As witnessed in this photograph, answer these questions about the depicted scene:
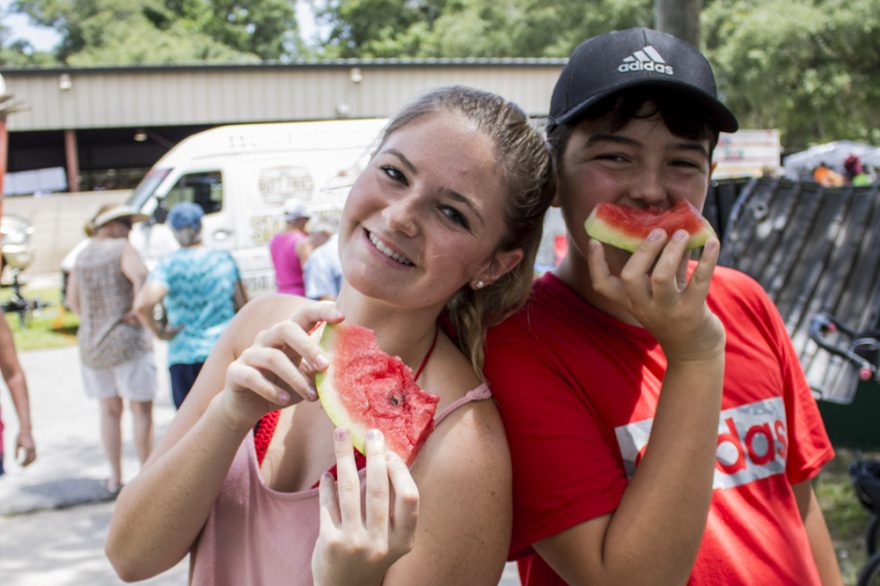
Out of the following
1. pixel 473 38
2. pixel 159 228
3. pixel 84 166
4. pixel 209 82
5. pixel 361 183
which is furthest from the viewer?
pixel 473 38

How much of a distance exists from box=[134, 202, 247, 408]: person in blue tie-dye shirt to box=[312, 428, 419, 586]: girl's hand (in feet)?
17.7

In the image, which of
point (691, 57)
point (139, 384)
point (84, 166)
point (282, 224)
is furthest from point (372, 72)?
point (691, 57)

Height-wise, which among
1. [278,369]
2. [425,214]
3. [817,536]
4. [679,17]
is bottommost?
[817,536]

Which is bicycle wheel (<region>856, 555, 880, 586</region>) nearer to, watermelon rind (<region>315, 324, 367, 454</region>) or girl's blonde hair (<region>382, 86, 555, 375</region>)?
girl's blonde hair (<region>382, 86, 555, 375</region>)

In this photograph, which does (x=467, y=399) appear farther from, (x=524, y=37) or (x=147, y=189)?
(x=524, y=37)

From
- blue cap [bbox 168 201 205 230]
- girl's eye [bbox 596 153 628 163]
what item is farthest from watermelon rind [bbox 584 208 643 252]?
blue cap [bbox 168 201 205 230]

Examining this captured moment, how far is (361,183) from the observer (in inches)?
72.4

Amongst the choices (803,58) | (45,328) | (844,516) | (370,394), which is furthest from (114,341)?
(803,58)

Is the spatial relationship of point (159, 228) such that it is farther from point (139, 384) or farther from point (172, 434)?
point (172, 434)

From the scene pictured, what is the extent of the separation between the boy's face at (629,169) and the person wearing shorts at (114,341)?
586 cm

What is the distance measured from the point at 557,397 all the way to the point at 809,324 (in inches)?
168

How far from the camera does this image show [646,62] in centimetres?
190

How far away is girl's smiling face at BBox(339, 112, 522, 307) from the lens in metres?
1.75

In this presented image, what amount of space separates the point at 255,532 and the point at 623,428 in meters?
0.84
